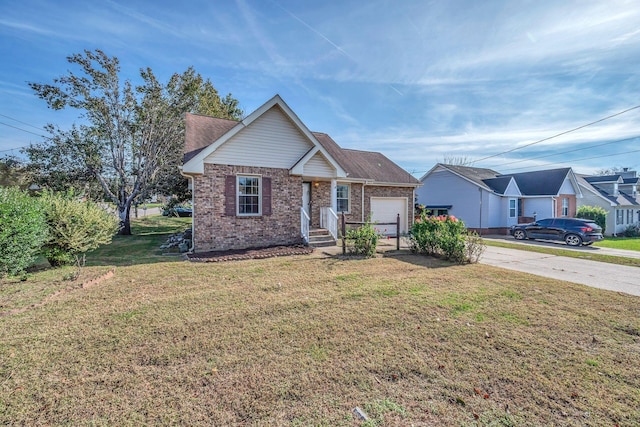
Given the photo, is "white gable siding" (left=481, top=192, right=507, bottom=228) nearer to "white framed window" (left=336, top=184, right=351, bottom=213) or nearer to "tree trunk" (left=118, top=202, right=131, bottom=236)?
"white framed window" (left=336, top=184, right=351, bottom=213)

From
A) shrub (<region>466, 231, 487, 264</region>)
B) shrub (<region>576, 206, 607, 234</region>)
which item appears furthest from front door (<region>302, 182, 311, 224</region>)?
shrub (<region>576, 206, 607, 234</region>)

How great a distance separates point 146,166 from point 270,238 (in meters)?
11.3

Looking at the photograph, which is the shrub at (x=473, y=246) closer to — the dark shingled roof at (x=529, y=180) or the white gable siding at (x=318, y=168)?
the white gable siding at (x=318, y=168)

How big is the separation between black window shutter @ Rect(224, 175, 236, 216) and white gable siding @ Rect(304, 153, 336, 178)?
310 cm

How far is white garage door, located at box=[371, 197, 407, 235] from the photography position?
17.2 m

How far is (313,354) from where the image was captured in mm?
3582

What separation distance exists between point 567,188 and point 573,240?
38.8ft

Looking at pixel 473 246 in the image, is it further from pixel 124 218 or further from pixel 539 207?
pixel 539 207

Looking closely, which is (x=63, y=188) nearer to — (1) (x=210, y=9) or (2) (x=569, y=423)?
(1) (x=210, y=9)

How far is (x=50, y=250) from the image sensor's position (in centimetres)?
730

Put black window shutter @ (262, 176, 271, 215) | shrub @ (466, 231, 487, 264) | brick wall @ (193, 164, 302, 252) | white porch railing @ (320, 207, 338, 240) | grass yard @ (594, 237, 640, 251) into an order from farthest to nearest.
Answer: grass yard @ (594, 237, 640, 251) → white porch railing @ (320, 207, 338, 240) → black window shutter @ (262, 176, 271, 215) → brick wall @ (193, 164, 302, 252) → shrub @ (466, 231, 487, 264)

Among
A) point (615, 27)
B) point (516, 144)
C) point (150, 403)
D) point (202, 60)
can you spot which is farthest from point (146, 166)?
point (516, 144)

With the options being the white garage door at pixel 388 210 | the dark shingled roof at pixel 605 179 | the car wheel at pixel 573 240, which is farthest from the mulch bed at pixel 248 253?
the dark shingled roof at pixel 605 179

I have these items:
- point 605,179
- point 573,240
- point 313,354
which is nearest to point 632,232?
point 605,179
